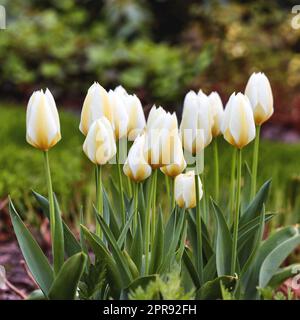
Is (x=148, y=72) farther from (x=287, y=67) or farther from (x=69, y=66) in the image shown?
(x=287, y=67)

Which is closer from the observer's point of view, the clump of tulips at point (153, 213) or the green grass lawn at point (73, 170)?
the clump of tulips at point (153, 213)

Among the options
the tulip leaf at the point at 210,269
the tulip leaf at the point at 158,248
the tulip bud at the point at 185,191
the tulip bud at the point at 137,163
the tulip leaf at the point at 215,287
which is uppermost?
the tulip bud at the point at 137,163

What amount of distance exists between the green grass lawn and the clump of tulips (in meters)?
0.52

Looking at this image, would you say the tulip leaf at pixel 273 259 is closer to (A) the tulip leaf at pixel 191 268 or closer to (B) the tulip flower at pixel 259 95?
(A) the tulip leaf at pixel 191 268

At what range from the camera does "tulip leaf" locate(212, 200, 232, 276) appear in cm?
138

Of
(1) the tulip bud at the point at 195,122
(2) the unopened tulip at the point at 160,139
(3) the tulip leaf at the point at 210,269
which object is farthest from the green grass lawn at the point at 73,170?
(2) the unopened tulip at the point at 160,139

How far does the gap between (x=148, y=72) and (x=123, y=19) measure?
0.66m

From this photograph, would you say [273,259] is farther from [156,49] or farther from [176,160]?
[156,49]

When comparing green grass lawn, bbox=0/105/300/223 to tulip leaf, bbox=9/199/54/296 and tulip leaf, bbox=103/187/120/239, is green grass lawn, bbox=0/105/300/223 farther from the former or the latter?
tulip leaf, bbox=9/199/54/296

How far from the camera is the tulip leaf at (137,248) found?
133cm

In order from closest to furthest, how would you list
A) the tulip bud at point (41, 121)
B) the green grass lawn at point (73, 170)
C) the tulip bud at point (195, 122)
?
1. the tulip bud at point (41, 121)
2. the tulip bud at point (195, 122)
3. the green grass lawn at point (73, 170)

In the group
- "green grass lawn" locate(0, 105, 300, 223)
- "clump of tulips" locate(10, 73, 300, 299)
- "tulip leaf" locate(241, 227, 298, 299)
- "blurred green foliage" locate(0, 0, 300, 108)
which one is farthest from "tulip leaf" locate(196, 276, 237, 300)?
"blurred green foliage" locate(0, 0, 300, 108)

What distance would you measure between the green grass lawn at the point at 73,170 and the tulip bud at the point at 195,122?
651 mm

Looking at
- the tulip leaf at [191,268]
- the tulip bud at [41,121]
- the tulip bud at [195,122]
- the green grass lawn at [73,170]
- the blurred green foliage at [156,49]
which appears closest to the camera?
the tulip bud at [41,121]
